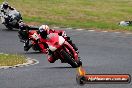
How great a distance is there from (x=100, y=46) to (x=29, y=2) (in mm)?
21899

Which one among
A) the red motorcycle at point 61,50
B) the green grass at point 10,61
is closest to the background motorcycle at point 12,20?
the green grass at point 10,61

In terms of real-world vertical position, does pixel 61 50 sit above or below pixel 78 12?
above

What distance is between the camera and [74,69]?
17141 millimetres

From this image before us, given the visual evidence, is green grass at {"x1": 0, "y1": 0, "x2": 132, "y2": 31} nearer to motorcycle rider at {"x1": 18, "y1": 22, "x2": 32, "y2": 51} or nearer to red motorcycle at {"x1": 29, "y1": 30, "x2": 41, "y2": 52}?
motorcycle rider at {"x1": 18, "y1": 22, "x2": 32, "y2": 51}

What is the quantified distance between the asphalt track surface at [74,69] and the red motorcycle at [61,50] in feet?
0.98

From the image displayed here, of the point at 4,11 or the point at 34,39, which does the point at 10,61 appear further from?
the point at 4,11

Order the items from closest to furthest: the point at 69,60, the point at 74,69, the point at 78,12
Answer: the point at 74,69 < the point at 69,60 < the point at 78,12

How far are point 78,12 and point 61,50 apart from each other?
2398cm

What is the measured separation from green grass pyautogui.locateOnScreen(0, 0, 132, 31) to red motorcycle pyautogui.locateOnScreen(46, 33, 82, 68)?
15.1 meters

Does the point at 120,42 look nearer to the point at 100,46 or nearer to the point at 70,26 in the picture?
the point at 100,46

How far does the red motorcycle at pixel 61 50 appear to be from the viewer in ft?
58.5

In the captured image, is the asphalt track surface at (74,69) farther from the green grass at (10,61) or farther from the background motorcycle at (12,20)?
the green grass at (10,61)

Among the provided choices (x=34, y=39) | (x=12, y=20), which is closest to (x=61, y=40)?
(x=34, y=39)

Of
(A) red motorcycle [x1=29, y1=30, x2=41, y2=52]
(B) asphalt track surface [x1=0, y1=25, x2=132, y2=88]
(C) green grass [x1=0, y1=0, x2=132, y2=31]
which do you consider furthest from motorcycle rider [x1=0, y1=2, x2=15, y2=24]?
(A) red motorcycle [x1=29, y1=30, x2=41, y2=52]
